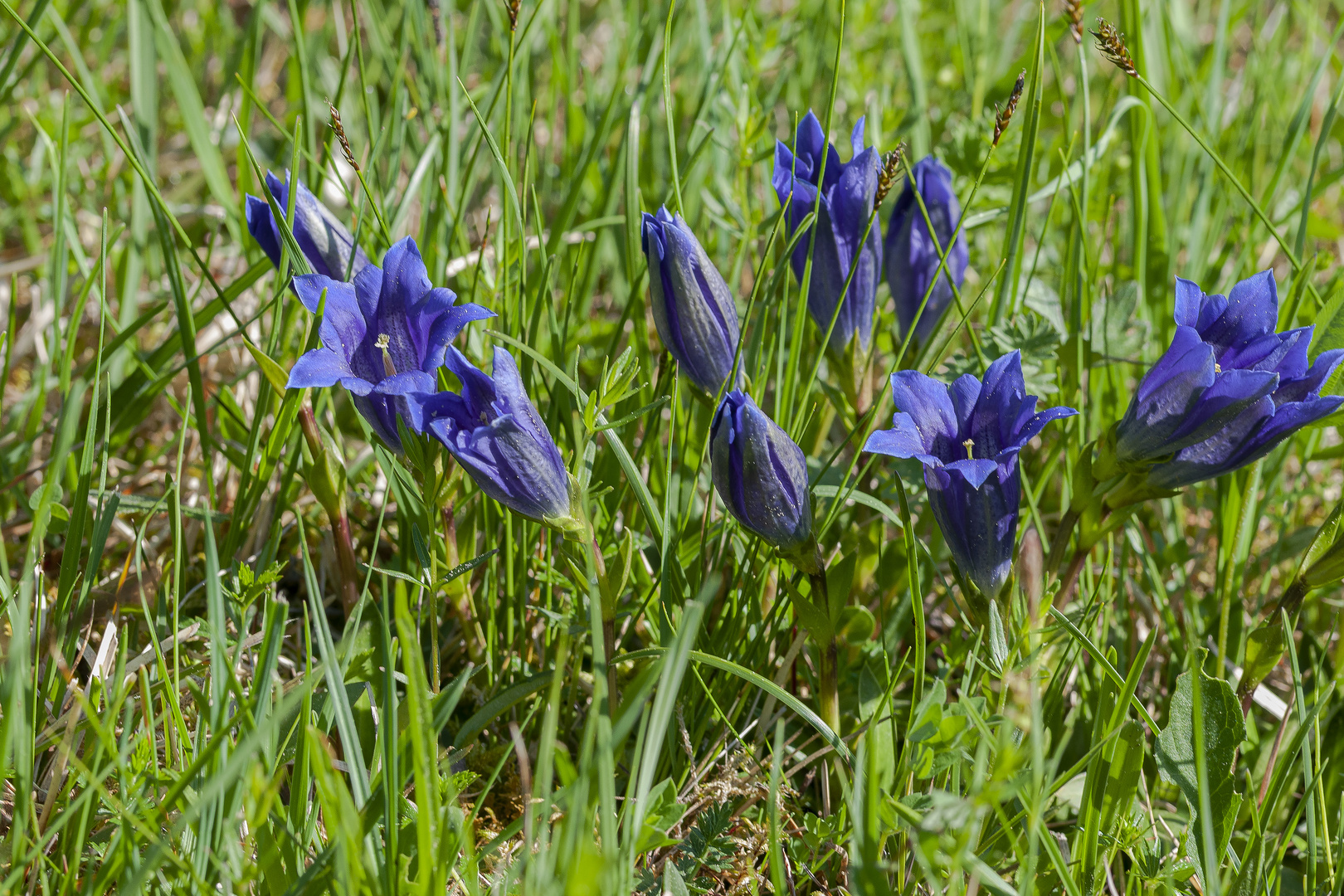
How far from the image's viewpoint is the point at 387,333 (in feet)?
5.55

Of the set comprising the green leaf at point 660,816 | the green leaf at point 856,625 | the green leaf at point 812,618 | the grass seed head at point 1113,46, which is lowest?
the green leaf at point 660,816

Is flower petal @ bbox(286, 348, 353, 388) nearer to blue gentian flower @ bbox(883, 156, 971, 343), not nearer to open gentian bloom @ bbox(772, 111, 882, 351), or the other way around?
open gentian bloom @ bbox(772, 111, 882, 351)

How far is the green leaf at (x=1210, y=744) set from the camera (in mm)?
1733

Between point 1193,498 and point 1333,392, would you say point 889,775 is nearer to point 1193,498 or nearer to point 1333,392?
point 1333,392

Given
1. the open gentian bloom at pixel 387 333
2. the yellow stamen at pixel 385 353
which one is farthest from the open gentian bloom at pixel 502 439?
the yellow stamen at pixel 385 353

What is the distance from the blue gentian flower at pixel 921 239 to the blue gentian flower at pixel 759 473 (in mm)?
689

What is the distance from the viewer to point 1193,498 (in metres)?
2.65

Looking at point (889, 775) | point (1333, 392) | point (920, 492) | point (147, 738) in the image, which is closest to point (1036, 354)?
point (920, 492)

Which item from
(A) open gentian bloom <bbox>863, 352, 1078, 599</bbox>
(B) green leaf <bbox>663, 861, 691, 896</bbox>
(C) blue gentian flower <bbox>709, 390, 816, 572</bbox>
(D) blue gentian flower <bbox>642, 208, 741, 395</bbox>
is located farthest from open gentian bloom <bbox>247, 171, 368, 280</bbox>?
(B) green leaf <bbox>663, 861, 691, 896</bbox>

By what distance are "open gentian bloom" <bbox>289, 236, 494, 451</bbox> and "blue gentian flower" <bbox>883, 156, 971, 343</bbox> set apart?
3.28 ft

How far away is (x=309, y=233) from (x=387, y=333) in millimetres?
397

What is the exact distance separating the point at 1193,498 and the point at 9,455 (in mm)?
2857

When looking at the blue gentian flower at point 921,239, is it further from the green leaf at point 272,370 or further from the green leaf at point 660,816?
the green leaf at point 272,370

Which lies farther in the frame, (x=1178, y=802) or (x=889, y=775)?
(x=1178, y=802)
